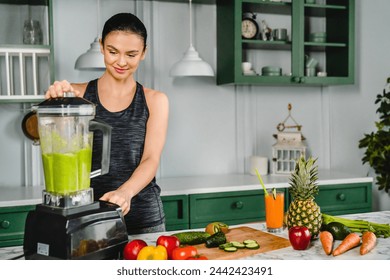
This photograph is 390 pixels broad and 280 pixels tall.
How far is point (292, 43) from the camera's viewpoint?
358 cm

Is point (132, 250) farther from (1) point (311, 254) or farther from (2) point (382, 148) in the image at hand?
(2) point (382, 148)

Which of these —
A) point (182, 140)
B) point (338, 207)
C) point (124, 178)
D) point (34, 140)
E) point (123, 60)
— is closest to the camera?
point (123, 60)

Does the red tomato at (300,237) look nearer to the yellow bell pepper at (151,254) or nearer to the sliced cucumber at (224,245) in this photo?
the sliced cucumber at (224,245)

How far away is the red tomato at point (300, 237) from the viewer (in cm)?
158

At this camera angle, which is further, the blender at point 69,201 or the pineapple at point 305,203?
the pineapple at point 305,203

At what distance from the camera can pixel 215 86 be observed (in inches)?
146

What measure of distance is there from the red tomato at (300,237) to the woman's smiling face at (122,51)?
80 centimetres

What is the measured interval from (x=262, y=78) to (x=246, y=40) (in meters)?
0.29

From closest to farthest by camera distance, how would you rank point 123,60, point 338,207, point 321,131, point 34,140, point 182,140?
point 123,60 < point 34,140 < point 338,207 < point 182,140 < point 321,131

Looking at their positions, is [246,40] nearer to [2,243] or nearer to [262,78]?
[262,78]

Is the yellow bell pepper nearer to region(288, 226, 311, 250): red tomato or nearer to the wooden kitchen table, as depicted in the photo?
the wooden kitchen table

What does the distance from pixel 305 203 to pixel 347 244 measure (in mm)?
233

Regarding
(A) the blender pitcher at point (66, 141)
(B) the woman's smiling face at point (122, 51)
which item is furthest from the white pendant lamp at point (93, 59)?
(A) the blender pitcher at point (66, 141)
